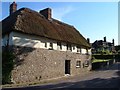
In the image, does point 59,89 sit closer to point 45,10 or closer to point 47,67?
point 47,67

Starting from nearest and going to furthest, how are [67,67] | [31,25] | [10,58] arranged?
[10,58], [31,25], [67,67]

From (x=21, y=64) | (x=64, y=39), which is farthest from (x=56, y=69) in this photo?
(x=21, y=64)

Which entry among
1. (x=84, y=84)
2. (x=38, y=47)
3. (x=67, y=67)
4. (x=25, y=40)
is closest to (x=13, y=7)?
(x=38, y=47)

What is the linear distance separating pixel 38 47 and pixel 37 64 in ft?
6.51

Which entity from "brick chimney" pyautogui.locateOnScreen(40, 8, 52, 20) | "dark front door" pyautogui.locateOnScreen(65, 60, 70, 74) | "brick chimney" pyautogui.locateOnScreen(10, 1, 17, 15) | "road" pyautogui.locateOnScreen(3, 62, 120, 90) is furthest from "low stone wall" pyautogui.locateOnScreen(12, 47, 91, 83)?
"brick chimney" pyautogui.locateOnScreen(10, 1, 17, 15)

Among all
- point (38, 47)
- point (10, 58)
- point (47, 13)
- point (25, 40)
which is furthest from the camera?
point (47, 13)

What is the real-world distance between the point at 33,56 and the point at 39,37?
2.61 metres

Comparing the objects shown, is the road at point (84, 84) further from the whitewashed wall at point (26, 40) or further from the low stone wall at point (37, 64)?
the whitewashed wall at point (26, 40)

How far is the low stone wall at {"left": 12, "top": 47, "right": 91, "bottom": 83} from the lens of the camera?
21672 millimetres

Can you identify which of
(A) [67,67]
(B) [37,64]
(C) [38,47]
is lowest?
(A) [67,67]

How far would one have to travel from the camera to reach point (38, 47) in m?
24.3

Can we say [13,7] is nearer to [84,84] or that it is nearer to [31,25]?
[31,25]

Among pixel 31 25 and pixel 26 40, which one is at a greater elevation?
pixel 31 25

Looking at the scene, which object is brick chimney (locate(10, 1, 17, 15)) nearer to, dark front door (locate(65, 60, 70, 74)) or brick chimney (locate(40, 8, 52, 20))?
brick chimney (locate(40, 8, 52, 20))
